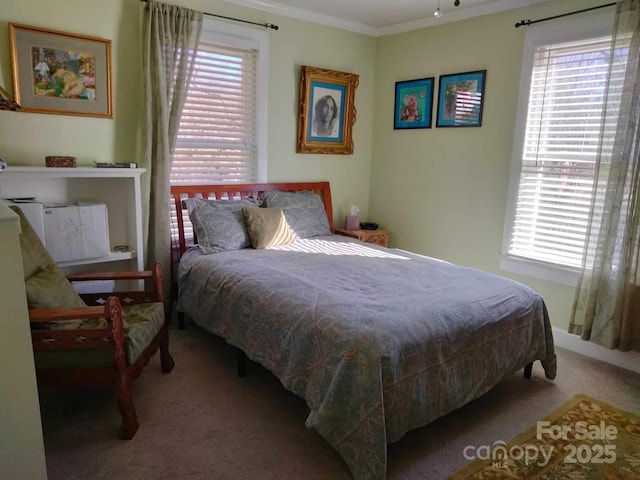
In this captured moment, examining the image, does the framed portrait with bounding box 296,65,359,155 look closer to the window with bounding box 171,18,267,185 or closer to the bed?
the window with bounding box 171,18,267,185

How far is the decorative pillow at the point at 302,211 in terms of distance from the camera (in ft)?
12.0

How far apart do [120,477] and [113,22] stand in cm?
283

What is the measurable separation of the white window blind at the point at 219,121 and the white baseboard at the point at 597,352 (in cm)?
281

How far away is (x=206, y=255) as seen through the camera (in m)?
3.10

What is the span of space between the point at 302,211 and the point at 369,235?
0.80 m

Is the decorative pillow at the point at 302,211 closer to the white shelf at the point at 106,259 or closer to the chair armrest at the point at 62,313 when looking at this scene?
the white shelf at the point at 106,259

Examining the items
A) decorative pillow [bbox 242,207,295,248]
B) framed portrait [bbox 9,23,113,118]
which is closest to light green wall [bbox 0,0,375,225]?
framed portrait [bbox 9,23,113,118]

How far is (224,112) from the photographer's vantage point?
364 centimetres

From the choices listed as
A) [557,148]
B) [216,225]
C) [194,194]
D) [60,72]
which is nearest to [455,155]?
[557,148]

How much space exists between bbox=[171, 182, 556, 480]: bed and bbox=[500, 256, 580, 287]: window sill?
76cm

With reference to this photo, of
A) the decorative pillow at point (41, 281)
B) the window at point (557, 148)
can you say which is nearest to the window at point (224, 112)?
the decorative pillow at point (41, 281)

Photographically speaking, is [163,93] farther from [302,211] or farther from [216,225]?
[302,211]

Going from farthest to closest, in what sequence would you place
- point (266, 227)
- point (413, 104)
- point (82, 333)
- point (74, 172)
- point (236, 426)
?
point (413, 104), point (266, 227), point (74, 172), point (236, 426), point (82, 333)

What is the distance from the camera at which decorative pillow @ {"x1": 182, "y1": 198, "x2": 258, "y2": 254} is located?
3.18 meters
